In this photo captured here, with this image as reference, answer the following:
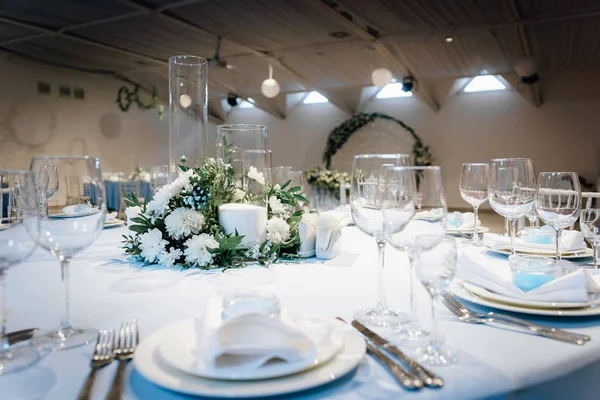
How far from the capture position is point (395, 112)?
12.8m

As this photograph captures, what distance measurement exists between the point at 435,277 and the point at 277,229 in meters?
0.86

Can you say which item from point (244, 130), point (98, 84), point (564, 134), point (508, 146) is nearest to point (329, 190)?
point (508, 146)

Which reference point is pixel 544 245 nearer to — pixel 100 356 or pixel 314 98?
pixel 100 356

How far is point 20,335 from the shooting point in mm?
854

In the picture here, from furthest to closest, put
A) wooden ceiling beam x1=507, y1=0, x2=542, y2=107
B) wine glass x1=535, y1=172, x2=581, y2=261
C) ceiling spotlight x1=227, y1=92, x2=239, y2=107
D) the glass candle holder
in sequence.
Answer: ceiling spotlight x1=227, y1=92, x2=239, y2=107
wooden ceiling beam x1=507, y1=0, x2=542, y2=107
wine glass x1=535, y1=172, x2=581, y2=261
the glass candle holder

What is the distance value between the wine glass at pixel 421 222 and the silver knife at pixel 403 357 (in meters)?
0.05

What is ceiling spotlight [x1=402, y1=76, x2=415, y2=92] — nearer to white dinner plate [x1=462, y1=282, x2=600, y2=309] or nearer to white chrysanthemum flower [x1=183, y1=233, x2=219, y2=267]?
white chrysanthemum flower [x1=183, y1=233, x2=219, y2=267]

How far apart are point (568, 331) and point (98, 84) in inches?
538

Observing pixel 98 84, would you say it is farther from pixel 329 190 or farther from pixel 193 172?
pixel 193 172

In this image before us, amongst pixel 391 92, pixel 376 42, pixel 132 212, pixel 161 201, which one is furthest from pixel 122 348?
pixel 391 92

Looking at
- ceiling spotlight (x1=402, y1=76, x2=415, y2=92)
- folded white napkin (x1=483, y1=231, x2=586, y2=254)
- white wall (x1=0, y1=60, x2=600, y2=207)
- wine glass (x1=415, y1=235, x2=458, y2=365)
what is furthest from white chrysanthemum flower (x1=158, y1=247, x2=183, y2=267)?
white wall (x1=0, y1=60, x2=600, y2=207)

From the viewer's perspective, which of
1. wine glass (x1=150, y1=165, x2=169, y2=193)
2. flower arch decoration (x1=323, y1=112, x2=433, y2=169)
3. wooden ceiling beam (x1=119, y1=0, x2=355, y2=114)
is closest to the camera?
wine glass (x1=150, y1=165, x2=169, y2=193)

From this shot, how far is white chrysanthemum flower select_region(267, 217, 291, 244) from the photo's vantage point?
5.06 ft

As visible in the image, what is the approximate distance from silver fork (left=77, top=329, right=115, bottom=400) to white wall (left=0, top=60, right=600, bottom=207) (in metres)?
11.5
